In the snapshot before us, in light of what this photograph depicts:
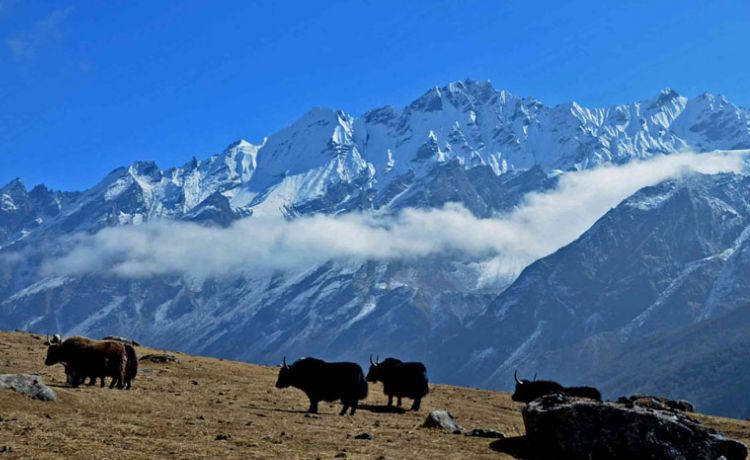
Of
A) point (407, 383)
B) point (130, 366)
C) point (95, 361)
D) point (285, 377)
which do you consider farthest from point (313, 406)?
point (95, 361)

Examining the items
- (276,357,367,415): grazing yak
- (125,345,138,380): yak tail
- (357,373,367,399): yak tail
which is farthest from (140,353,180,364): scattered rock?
(357,373,367,399): yak tail

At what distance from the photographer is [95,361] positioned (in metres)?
40.8

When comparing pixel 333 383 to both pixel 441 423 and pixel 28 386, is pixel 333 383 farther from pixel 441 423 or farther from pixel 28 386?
pixel 28 386

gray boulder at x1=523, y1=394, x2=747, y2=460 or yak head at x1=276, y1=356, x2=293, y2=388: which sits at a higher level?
yak head at x1=276, y1=356, x2=293, y2=388

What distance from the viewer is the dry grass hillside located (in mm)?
25375

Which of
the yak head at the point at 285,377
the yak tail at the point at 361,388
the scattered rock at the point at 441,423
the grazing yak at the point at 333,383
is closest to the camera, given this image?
the scattered rock at the point at 441,423

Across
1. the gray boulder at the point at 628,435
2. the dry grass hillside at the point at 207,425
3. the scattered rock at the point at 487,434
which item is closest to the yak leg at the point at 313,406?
the dry grass hillside at the point at 207,425

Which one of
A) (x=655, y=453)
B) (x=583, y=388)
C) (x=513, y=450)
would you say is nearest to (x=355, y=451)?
(x=513, y=450)

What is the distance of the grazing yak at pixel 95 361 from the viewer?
1587 inches

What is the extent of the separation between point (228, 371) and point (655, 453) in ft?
114

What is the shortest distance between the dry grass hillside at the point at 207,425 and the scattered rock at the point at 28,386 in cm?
46

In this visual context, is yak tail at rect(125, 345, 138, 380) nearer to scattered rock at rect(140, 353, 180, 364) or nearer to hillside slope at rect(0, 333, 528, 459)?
hillside slope at rect(0, 333, 528, 459)

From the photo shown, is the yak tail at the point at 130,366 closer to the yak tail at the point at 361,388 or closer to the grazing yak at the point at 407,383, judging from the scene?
the yak tail at the point at 361,388

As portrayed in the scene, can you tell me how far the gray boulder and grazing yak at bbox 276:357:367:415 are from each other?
43.8ft
